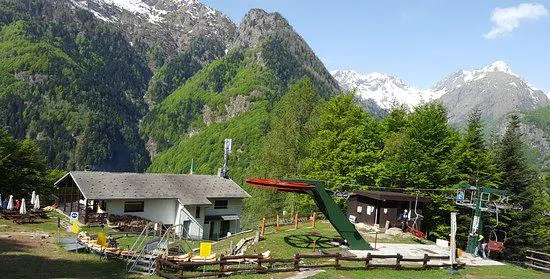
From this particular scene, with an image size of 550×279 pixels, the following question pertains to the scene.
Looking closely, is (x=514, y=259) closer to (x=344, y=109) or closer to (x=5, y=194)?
(x=344, y=109)

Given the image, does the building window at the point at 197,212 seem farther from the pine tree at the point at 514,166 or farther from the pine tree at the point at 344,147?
the pine tree at the point at 514,166

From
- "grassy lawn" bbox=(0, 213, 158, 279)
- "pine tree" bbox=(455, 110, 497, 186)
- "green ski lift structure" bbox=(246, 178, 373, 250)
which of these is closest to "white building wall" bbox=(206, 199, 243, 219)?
"grassy lawn" bbox=(0, 213, 158, 279)

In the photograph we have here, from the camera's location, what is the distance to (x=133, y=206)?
1838 inches

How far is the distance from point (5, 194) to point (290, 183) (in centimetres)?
4980

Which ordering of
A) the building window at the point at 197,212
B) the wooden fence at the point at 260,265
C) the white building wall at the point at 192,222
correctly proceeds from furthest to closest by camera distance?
the building window at the point at 197,212 → the white building wall at the point at 192,222 → the wooden fence at the point at 260,265

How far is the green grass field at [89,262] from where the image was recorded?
23344 millimetres

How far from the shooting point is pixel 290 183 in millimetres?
28141

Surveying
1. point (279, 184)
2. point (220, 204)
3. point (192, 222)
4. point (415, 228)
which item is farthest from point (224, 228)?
point (279, 184)

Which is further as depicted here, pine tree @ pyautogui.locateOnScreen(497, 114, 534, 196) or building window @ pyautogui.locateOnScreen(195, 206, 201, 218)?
building window @ pyautogui.locateOnScreen(195, 206, 201, 218)

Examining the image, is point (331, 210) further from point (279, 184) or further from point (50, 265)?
point (50, 265)

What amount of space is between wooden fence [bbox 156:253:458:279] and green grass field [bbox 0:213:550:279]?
440mm

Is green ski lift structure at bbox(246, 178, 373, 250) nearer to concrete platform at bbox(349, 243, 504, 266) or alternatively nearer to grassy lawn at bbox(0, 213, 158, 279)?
concrete platform at bbox(349, 243, 504, 266)

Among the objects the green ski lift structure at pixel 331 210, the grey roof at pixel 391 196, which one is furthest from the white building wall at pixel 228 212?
the green ski lift structure at pixel 331 210

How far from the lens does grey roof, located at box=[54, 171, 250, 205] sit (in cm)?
4459
